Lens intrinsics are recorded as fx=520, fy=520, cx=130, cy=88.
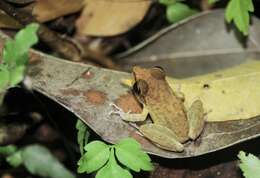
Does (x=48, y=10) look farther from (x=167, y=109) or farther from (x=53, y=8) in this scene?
(x=167, y=109)

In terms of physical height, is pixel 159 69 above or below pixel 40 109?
above

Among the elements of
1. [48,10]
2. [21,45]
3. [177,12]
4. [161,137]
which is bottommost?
[161,137]

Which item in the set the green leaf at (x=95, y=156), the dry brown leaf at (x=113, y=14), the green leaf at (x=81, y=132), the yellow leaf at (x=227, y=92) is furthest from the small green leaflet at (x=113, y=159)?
the dry brown leaf at (x=113, y=14)

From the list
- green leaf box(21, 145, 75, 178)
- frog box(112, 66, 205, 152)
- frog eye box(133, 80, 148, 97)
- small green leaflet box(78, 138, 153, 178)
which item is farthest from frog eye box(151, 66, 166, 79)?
green leaf box(21, 145, 75, 178)

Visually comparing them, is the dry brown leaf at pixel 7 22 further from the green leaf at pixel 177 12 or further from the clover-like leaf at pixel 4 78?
the green leaf at pixel 177 12

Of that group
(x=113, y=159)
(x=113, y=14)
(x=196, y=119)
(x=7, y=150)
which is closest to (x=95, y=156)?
(x=113, y=159)

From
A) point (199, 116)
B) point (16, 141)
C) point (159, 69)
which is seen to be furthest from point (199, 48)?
point (16, 141)

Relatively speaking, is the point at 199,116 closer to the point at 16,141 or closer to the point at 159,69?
the point at 159,69
